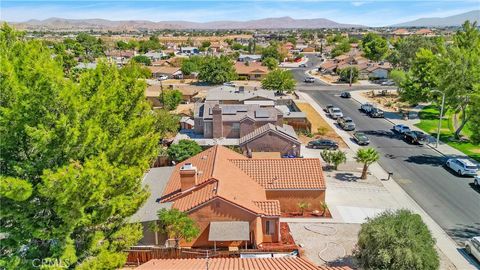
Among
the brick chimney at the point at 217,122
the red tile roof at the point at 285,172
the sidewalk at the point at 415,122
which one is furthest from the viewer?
the brick chimney at the point at 217,122

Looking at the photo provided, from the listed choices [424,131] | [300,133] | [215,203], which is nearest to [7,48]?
[215,203]

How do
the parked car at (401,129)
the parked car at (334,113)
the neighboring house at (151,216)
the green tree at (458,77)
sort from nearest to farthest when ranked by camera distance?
the neighboring house at (151,216)
the green tree at (458,77)
the parked car at (401,129)
the parked car at (334,113)

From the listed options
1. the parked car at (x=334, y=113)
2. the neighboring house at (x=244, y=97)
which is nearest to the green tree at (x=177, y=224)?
the neighboring house at (x=244, y=97)

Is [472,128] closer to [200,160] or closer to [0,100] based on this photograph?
[200,160]

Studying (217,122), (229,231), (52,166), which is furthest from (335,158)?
(52,166)

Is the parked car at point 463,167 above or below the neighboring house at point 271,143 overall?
below

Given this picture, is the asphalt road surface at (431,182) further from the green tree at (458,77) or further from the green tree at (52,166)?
the green tree at (52,166)

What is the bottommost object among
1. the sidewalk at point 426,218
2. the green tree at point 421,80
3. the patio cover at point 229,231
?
the sidewalk at point 426,218
